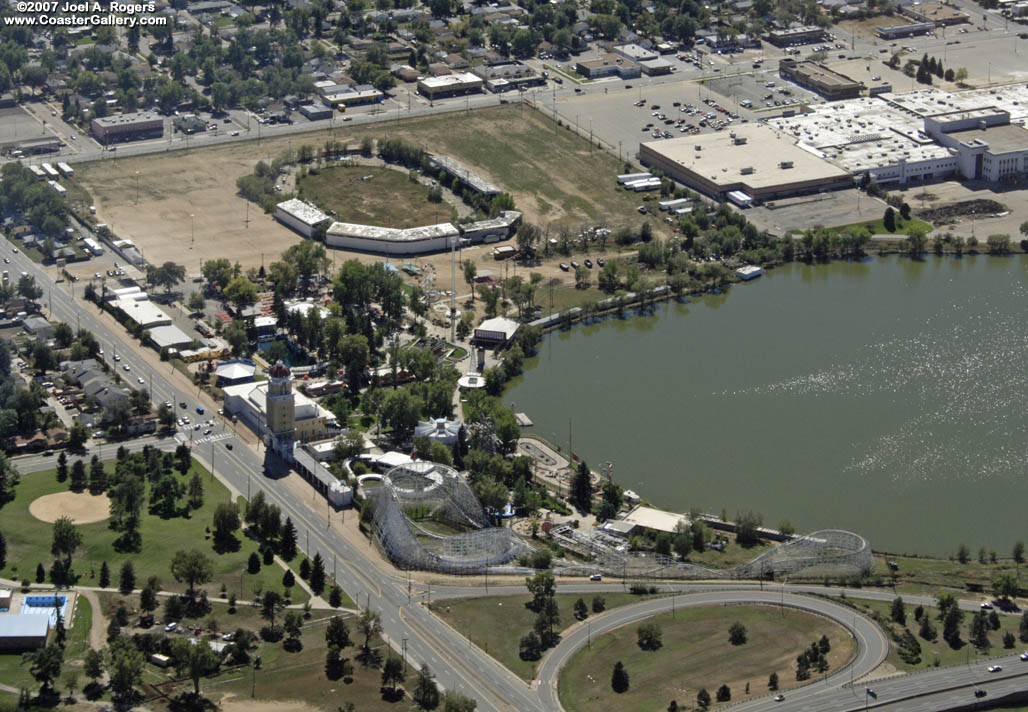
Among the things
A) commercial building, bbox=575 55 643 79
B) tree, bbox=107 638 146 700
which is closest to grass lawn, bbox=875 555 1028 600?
tree, bbox=107 638 146 700

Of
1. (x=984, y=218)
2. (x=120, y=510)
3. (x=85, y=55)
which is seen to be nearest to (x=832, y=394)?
(x=984, y=218)

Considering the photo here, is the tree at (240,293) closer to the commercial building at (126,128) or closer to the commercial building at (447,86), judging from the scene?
the commercial building at (126,128)

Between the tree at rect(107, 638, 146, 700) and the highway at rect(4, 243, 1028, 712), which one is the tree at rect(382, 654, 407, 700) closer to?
the highway at rect(4, 243, 1028, 712)

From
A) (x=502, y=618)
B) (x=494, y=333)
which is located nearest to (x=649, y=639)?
(x=502, y=618)

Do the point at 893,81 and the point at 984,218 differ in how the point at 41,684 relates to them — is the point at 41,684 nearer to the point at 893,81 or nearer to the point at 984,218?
the point at 984,218

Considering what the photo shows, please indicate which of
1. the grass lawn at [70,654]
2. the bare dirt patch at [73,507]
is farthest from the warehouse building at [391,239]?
the grass lawn at [70,654]
